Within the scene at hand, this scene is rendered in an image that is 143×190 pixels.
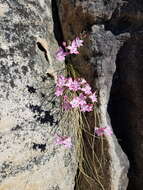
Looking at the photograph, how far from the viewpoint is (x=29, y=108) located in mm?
1870

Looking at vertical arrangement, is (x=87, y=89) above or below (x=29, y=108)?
above

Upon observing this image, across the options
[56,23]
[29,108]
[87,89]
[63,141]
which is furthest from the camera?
[56,23]

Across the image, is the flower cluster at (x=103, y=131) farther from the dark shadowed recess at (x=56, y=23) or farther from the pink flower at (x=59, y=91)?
the dark shadowed recess at (x=56, y=23)

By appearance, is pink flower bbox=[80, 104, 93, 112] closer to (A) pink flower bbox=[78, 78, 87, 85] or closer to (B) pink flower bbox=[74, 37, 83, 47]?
(A) pink flower bbox=[78, 78, 87, 85]

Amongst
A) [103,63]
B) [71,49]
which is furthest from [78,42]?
[103,63]

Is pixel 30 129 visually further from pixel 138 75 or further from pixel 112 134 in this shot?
pixel 138 75

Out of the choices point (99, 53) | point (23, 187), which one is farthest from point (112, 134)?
point (23, 187)

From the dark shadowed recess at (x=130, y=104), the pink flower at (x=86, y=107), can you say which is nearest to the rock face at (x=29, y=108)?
the pink flower at (x=86, y=107)

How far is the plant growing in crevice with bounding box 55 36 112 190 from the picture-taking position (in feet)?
6.85

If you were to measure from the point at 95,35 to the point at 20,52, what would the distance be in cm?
49

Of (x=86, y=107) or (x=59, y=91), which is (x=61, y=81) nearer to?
(x=59, y=91)

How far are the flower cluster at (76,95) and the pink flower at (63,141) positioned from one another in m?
0.18

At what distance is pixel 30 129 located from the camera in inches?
73.4

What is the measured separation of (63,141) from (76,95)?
1.06ft
